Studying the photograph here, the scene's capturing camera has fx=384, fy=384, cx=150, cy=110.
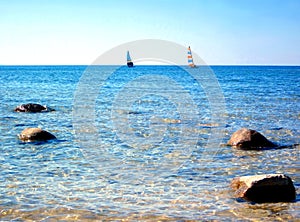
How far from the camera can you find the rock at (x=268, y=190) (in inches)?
369

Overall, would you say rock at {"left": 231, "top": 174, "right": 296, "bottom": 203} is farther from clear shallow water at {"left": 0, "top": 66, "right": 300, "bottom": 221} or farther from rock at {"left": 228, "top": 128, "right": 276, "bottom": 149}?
rock at {"left": 228, "top": 128, "right": 276, "bottom": 149}

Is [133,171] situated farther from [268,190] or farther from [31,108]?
[31,108]

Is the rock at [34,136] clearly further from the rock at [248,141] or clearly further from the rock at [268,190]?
the rock at [268,190]

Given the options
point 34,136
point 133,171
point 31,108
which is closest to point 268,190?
point 133,171

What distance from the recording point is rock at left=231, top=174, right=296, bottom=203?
937 cm

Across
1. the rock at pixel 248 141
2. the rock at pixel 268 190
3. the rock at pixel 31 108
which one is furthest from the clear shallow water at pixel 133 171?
the rock at pixel 31 108

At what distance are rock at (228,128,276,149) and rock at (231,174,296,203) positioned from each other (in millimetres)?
5640

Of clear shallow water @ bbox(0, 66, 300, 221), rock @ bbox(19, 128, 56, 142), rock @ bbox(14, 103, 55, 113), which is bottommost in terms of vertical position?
clear shallow water @ bbox(0, 66, 300, 221)

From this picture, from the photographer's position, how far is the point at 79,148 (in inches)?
581

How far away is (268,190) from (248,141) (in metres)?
6.00

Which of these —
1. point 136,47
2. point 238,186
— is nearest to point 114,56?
point 136,47

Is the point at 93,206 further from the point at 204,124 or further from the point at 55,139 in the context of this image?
the point at 204,124

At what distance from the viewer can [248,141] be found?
15.3 m

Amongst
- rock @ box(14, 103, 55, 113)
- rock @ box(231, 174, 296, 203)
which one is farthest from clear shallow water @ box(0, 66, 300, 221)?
rock @ box(14, 103, 55, 113)
